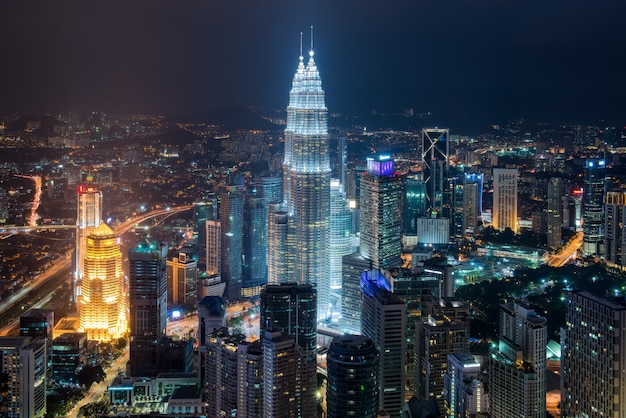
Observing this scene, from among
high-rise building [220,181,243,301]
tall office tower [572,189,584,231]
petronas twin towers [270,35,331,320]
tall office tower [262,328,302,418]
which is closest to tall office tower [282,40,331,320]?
petronas twin towers [270,35,331,320]

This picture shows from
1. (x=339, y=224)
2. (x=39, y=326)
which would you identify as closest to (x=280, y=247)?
(x=339, y=224)

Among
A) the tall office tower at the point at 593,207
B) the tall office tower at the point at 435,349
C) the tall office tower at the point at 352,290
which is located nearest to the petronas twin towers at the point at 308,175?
the tall office tower at the point at 352,290

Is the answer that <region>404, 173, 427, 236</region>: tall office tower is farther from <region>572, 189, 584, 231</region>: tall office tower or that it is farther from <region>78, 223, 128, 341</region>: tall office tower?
<region>78, 223, 128, 341</region>: tall office tower

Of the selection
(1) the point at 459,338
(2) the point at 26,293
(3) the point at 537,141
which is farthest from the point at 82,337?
(3) the point at 537,141

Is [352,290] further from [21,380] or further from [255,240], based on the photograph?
[21,380]

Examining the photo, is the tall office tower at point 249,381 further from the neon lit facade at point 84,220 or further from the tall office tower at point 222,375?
the neon lit facade at point 84,220

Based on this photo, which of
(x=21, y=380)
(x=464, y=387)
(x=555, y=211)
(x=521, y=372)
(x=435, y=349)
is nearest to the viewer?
(x=521, y=372)

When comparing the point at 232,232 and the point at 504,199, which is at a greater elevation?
the point at 504,199

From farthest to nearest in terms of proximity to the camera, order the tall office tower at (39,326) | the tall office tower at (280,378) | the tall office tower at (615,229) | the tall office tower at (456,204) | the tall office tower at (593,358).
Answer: the tall office tower at (456,204)
the tall office tower at (615,229)
the tall office tower at (39,326)
the tall office tower at (280,378)
the tall office tower at (593,358)
